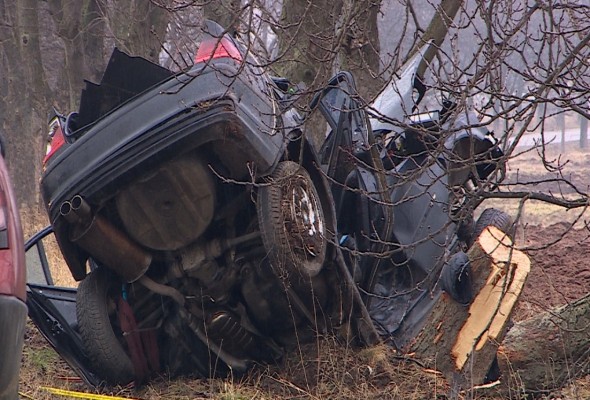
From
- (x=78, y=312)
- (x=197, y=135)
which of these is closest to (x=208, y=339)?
(x=78, y=312)

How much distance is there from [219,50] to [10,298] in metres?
2.48

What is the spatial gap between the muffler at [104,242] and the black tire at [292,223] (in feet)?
2.27

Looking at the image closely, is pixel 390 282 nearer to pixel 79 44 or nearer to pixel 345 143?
pixel 345 143

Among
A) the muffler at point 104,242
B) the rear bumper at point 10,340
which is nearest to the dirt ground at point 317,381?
the muffler at point 104,242

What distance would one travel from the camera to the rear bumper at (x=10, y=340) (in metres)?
2.98

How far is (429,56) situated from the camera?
849 centimetres

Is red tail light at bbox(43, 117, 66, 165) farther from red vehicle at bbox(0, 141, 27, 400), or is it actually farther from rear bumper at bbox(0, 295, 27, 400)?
rear bumper at bbox(0, 295, 27, 400)

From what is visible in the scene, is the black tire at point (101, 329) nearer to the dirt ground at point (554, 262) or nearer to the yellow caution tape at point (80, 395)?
the yellow caution tape at point (80, 395)

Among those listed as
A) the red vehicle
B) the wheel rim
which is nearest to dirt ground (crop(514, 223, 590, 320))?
the wheel rim

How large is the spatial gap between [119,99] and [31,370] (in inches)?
78.5

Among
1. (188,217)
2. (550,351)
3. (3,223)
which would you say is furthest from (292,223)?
(3,223)

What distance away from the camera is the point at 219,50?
16.9 feet

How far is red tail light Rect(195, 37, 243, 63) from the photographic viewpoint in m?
5.12

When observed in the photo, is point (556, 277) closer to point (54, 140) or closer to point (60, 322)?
point (60, 322)
